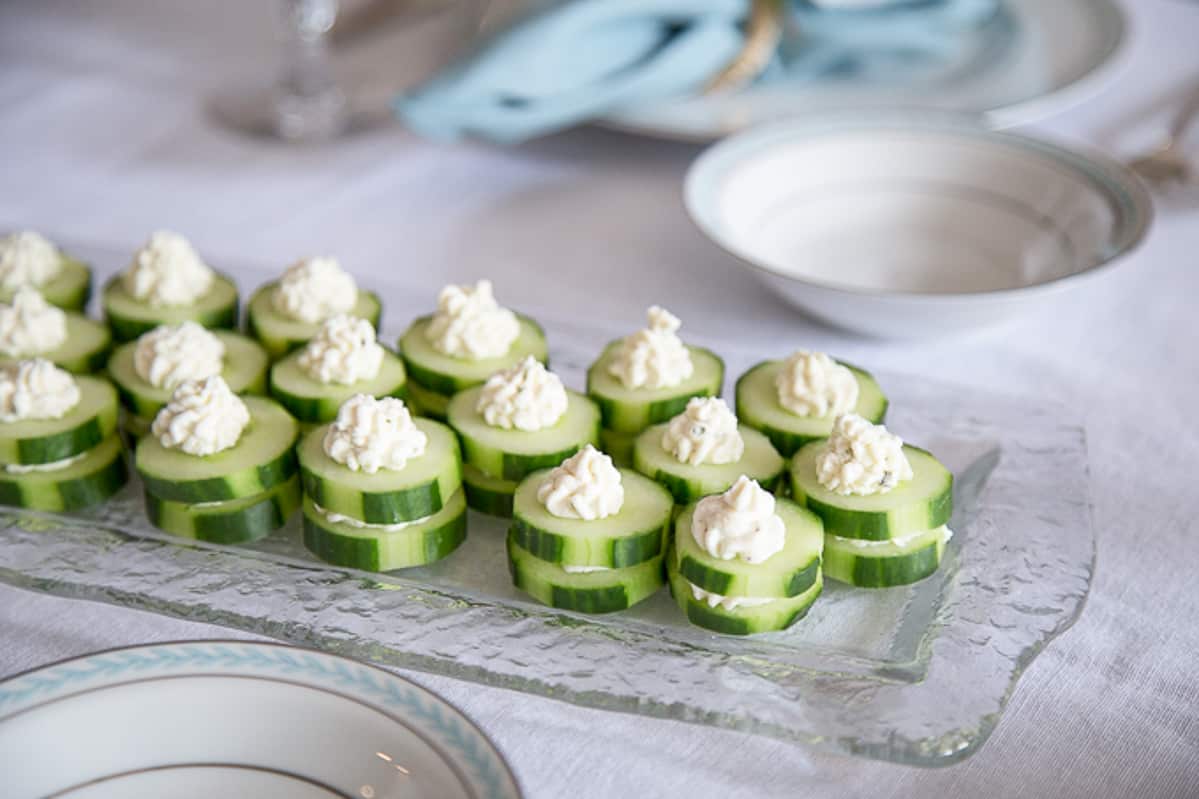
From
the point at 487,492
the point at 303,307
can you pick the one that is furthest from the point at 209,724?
the point at 303,307

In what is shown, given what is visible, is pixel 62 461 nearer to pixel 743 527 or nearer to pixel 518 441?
pixel 518 441

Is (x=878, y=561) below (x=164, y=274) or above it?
below

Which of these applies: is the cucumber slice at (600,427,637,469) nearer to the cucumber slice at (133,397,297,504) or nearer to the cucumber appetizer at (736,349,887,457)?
the cucumber appetizer at (736,349,887,457)

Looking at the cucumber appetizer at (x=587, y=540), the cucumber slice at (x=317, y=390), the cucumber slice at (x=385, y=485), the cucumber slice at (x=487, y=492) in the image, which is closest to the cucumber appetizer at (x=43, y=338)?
the cucumber slice at (x=317, y=390)

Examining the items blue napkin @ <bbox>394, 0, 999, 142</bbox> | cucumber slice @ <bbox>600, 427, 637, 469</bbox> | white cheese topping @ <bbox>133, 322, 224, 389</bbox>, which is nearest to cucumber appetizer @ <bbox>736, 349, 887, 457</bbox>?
cucumber slice @ <bbox>600, 427, 637, 469</bbox>

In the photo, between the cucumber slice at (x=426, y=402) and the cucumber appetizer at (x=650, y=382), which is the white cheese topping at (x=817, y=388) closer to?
the cucumber appetizer at (x=650, y=382)
